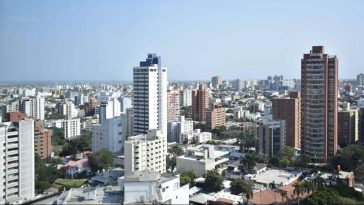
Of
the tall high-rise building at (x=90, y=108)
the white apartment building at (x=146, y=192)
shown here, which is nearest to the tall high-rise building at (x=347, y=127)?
the white apartment building at (x=146, y=192)

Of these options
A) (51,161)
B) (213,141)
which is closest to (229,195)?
(51,161)

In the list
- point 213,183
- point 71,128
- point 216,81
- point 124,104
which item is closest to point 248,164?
point 213,183

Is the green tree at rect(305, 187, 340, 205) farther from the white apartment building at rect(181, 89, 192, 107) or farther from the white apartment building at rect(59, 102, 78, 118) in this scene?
the white apartment building at rect(181, 89, 192, 107)

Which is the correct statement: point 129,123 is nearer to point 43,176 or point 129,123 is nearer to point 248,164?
point 43,176

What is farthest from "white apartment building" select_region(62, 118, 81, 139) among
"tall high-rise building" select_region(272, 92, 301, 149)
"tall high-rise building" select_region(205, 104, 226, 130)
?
"tall high-rise building" select_region(272, 92, 301, 149)

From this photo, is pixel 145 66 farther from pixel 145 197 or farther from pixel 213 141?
pixel 145 197

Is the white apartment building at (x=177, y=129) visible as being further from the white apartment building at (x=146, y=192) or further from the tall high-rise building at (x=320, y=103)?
the white apartment building at (x=146, y=192)

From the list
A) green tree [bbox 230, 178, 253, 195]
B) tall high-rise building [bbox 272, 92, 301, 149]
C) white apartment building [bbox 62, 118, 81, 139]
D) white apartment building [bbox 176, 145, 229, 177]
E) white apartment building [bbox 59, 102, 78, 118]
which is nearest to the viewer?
green tree [bbox 230, 178, 253, 195]
